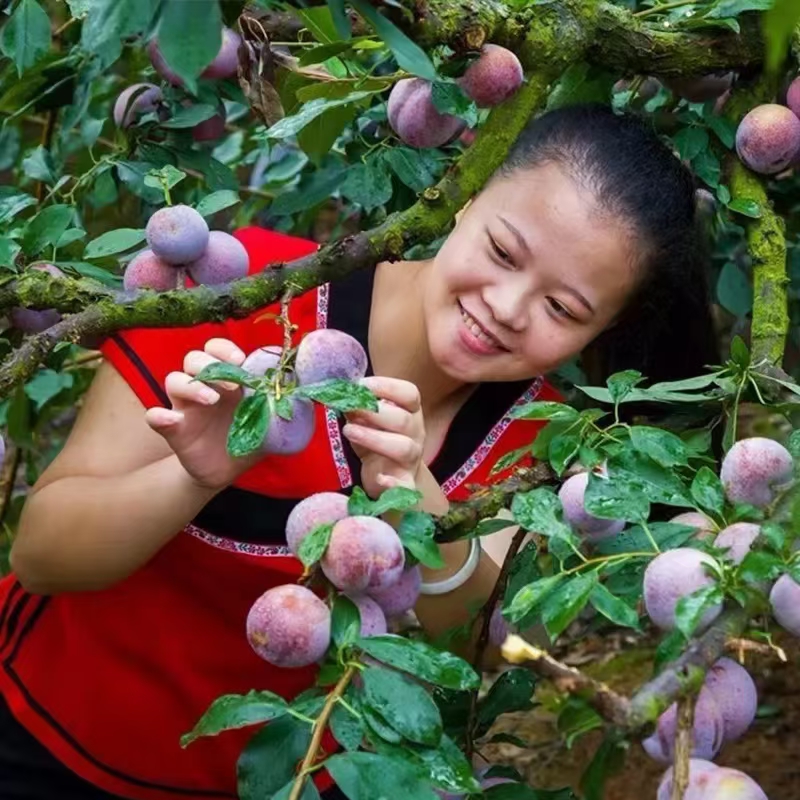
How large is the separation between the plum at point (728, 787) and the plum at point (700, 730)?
0.06 m

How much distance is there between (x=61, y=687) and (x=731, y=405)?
73cm

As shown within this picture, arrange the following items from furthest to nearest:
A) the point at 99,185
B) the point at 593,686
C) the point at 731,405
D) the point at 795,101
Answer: the point at 99,185
the point at 795,101
the point at 731,405
the point at 593,686

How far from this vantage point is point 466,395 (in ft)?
4.31

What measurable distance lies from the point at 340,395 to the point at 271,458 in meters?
0.51

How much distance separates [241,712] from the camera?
0.71m

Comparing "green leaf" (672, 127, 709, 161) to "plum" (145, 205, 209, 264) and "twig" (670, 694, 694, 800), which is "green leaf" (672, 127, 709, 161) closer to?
"plum" (145, 205, 209, 264)

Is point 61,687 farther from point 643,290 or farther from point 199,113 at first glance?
point 643,290

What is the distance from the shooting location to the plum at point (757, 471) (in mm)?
799

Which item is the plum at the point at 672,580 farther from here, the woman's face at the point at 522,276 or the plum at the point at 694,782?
the woman's face at the point at 522,276

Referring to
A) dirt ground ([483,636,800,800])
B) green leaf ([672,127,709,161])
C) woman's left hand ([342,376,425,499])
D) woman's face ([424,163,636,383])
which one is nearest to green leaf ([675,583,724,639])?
woman's left hand ([342,376,425,499])

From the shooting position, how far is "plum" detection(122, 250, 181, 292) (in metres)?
0.99

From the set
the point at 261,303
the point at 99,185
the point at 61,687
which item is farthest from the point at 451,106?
the point at 61,687

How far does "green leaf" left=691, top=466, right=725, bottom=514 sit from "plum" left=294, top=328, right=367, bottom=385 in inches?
8.5

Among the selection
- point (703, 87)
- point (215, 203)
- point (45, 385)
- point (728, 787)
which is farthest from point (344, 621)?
point (45, 385)
